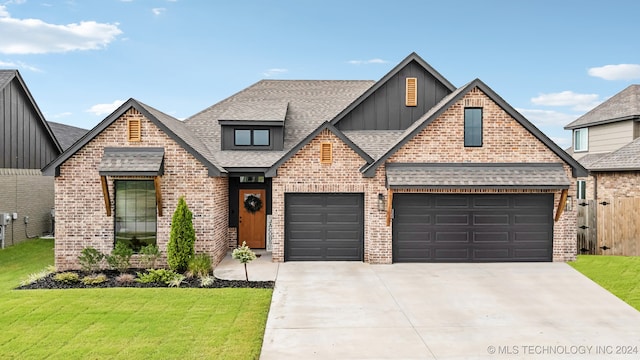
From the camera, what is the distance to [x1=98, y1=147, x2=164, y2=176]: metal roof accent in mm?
12852

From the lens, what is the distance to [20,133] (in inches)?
792

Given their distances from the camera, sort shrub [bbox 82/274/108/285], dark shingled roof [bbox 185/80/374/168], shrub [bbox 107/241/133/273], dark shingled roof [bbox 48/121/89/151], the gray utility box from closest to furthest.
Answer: shrub [bbox 82/274/108/285], shrub [bbox 107/241/133/273], dark shingled roof [bbox 185/80/374/168], the gray utility box, dark shingled roof [bbox 48/121/89/151]

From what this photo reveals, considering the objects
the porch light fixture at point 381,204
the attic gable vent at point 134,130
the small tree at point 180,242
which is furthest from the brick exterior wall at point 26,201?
the porch light fixture at point 381,204

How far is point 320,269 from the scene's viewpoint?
43.7 ft

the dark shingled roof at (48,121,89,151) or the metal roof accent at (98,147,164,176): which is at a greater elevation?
the dark shingled roof at (48,121,89,151)

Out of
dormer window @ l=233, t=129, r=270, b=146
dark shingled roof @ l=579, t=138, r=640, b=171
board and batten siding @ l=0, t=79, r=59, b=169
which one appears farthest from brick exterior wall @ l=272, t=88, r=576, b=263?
board and batten siding @ l=0, t=79, r=59, b=169

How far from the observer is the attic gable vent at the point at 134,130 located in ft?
44.2

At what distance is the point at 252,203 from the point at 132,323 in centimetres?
813

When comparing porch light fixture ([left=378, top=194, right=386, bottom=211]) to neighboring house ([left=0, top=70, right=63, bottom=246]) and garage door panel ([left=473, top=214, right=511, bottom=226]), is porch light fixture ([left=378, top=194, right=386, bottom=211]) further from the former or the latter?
neighboring house ([left=0, top=70, right=63, bottom=246])

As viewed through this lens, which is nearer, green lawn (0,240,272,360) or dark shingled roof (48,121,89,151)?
green lawn (0,240,272,360)

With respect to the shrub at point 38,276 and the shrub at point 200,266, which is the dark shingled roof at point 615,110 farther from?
the shrub at point 38,276

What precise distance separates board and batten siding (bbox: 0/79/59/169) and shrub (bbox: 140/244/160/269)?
995 cm

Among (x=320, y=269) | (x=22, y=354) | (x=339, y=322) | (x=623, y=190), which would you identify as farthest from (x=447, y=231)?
(x=22, y=354)

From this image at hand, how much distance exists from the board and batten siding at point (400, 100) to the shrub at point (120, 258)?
9.60 meters
